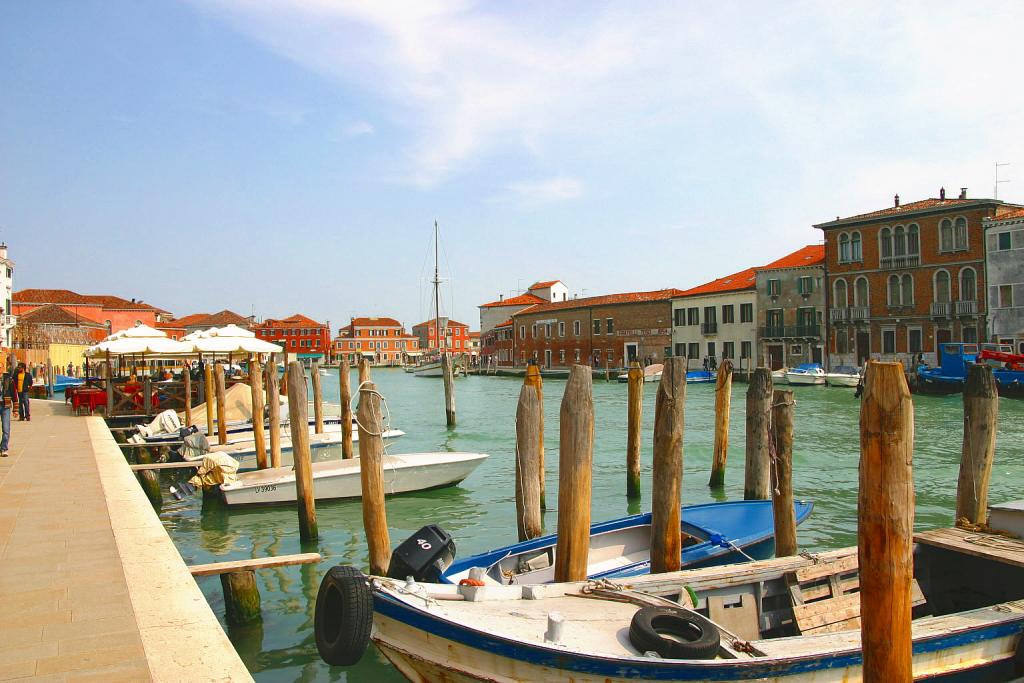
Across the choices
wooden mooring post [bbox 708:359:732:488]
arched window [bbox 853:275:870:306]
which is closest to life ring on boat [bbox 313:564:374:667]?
wooden mooring post [bbox 708:359:732:488]

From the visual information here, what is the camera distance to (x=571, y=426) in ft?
18.7

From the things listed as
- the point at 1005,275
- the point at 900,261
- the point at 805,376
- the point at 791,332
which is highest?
the point at 900,261

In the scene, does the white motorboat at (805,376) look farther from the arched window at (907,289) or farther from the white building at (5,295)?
the white building at (5,295)

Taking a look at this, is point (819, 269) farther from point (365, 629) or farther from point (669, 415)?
point (365, 629)

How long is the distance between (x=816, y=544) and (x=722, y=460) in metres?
3.06

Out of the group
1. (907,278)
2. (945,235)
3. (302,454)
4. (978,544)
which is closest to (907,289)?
(907,278)

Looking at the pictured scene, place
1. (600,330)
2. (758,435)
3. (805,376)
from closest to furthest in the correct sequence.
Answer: (758,435), (805,376), (600,330)

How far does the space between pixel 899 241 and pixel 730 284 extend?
1149 centimetres

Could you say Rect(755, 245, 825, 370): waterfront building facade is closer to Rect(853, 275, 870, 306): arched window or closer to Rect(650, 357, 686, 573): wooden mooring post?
Rect(853, 275, 870, 306): arched window

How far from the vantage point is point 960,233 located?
114 feet

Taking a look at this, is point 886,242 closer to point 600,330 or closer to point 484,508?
point 600,330

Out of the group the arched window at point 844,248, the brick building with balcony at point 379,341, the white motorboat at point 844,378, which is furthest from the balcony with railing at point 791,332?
the brick building with balcony at point 379,341

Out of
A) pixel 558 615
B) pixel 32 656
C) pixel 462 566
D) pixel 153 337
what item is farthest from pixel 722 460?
pixel 153 337

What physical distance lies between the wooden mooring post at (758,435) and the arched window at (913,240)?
32613mm
